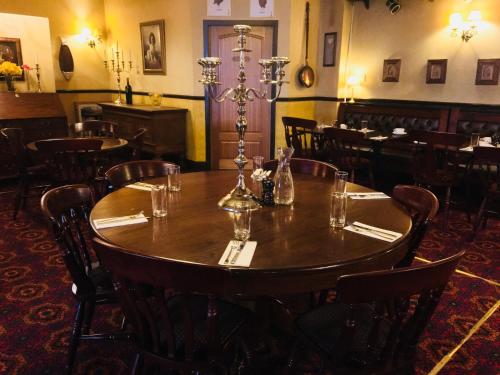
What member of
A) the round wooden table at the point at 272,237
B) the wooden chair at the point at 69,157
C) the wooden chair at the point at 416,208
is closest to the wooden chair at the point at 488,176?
the wooden chair at the point at 416,208

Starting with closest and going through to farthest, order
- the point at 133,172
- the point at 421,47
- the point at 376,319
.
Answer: the point at 376,319, the point at 133,172, the point at 421,47

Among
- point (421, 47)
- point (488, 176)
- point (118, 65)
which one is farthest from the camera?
point (118, 65)

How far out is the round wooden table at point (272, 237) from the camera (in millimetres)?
1296

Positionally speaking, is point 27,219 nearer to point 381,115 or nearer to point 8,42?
point 8,42

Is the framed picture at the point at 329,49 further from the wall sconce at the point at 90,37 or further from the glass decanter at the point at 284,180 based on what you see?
the glass decanter at the point at 284,180

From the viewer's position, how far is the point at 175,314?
1562 millimetres

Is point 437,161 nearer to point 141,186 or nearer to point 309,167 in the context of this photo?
point 309,167

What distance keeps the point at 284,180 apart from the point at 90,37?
21.4 ft

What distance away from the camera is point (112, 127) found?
4738 mm

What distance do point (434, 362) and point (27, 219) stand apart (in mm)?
3628

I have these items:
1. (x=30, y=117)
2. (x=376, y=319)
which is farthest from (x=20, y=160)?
(x=376, y=319)

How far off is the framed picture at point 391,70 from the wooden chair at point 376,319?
15.2 ft

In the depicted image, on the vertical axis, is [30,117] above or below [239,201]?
above

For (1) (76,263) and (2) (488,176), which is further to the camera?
(2) (488,176)
